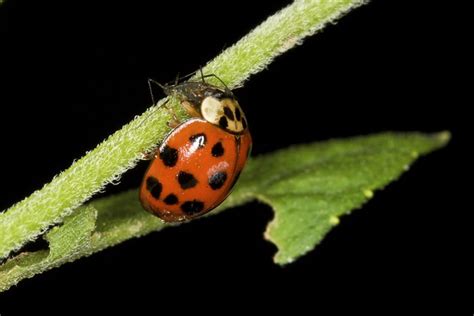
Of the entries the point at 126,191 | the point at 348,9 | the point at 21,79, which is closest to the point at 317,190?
the point at 126,191

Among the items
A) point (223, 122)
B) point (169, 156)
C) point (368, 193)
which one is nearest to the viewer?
point (169, 156)

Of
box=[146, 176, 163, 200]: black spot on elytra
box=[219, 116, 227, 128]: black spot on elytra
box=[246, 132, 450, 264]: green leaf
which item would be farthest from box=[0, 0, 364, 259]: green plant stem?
box=[246, 132, 450, 264]: green leaf

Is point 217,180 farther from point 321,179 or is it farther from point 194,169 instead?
point 321,179

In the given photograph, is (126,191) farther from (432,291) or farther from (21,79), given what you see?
(432,291)

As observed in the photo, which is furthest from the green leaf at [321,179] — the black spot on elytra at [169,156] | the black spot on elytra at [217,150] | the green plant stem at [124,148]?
the green plant stem at [124,148]

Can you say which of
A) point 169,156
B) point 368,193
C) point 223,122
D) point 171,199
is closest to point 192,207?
point 171,199

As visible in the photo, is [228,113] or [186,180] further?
[228,113]
